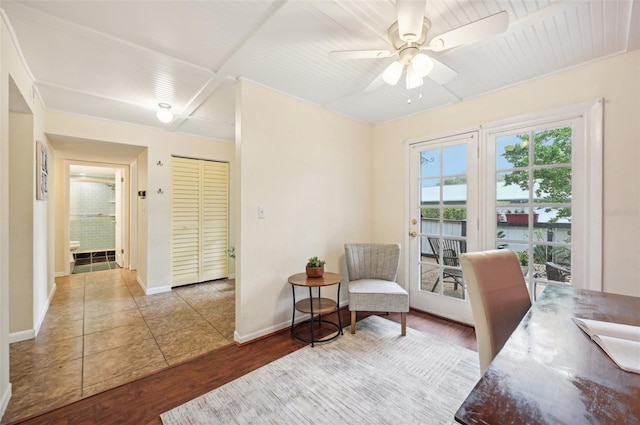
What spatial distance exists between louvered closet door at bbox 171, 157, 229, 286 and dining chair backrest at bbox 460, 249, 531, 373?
408 centimetres

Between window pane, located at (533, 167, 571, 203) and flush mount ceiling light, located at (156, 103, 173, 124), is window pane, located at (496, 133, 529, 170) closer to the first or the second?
window pane, located at (533, 167, 571, 203)

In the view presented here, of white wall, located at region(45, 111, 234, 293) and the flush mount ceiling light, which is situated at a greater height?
the flush mount ceiling light

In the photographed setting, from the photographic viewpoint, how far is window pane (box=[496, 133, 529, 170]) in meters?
2.51

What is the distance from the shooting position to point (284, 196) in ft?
9.07

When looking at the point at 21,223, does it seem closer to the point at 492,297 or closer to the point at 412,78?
the point at 412,78

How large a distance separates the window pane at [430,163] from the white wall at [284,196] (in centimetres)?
84

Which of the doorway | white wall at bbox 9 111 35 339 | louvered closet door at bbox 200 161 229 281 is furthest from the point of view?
the doorway

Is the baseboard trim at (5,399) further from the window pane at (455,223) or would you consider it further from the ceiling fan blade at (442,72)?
the window pane at (455,223)

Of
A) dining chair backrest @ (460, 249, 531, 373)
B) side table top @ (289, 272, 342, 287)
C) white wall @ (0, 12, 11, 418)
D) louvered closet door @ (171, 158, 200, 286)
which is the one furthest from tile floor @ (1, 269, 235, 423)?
dining chair backrest @ (460, 249, 531, 373)

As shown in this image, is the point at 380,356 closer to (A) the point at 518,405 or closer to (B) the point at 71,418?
(A) the point at 518,405

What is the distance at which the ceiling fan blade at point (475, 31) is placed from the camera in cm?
129

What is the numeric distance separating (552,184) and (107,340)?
14.2 ft

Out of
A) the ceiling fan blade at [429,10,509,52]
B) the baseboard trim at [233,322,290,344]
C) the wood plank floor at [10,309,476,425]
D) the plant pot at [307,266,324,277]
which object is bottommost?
the wood plank floor at [10,309,476,425]

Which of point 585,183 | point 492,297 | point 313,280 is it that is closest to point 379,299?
point 313,280
